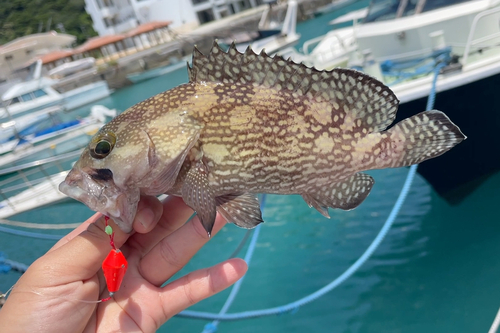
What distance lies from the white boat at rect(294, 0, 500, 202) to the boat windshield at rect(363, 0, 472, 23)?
15mm

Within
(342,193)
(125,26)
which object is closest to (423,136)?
(342,193)

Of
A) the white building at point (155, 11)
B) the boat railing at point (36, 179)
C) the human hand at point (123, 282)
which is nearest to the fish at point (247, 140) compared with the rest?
the human hand at point (123, 282)

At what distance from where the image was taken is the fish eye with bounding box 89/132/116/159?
5.78 ft

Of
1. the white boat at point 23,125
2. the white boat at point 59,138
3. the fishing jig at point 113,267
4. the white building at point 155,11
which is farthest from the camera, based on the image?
the white building at point 155,11

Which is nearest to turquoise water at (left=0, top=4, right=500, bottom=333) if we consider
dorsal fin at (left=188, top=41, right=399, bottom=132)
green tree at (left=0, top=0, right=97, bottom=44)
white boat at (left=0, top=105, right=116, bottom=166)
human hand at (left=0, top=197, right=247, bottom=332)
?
human hand at (left=0, top=197, right=247, bottom=332)

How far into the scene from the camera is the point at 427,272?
5.72m

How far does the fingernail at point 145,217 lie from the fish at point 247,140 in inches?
3.8

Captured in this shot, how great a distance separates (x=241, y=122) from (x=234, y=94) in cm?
14

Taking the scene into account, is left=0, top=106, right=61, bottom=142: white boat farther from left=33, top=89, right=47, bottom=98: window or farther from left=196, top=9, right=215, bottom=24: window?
left=196, top=9, right=215, bottom=24: window

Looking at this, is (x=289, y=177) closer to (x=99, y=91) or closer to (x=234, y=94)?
(x=234, y=94)

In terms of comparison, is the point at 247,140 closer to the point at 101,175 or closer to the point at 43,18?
the point at 101,175

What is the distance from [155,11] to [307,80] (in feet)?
182

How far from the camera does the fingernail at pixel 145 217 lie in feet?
6.43

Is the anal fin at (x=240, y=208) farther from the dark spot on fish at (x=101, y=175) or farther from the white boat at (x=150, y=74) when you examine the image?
the white boat at (x=150, y=74)
